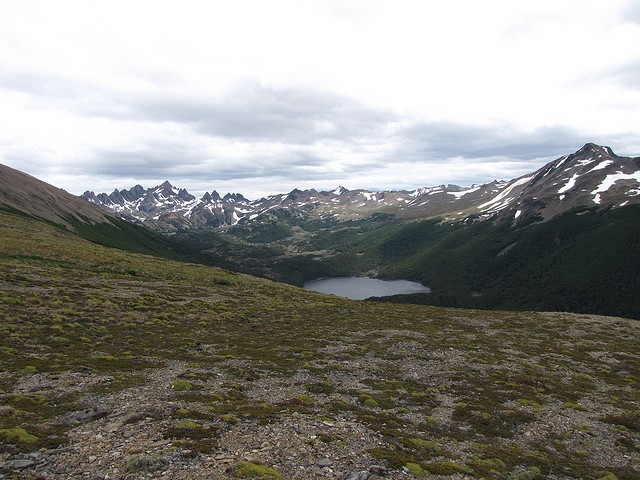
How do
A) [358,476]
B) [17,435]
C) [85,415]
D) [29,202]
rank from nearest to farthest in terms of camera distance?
[358,476] → [17,435] → [85,415] → [29,202]

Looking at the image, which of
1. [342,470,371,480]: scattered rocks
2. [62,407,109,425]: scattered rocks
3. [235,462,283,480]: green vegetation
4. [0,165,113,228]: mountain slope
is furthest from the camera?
[0,165,113,228]: mountain slope

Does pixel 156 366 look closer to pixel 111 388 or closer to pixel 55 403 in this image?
pixel 111 388

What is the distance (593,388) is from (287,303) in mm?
52666

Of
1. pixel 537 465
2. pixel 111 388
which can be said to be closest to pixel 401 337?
pixel 537 465

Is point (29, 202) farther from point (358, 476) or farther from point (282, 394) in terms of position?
point (358, 476)

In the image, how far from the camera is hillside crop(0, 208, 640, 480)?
15906 mm

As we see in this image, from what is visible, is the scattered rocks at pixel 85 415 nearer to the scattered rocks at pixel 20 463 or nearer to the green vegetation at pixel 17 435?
the green vegetation at pixel 17 435

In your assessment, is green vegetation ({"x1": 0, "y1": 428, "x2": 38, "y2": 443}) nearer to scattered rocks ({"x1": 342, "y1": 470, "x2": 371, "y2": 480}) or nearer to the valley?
the valley

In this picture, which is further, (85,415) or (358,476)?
(85,415)

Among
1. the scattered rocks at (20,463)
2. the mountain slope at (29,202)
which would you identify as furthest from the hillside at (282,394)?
the mountain slope at (29,202)

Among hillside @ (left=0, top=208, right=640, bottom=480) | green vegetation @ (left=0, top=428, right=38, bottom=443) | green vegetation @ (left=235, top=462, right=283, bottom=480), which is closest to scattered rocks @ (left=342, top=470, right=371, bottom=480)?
hillside @ (left=0, top=208, right=640, bottom=480)

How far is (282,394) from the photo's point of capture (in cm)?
2639

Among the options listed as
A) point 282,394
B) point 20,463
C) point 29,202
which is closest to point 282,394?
point 282,394

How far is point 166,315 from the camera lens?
49.0 m
